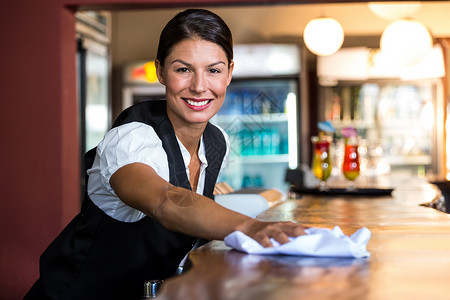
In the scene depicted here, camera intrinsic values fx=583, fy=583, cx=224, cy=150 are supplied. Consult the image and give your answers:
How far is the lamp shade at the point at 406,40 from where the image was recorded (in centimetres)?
448

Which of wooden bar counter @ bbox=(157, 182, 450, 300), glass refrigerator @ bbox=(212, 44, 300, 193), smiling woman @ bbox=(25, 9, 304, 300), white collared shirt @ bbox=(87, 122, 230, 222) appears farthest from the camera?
glass refrigerator @ bbox=(212, 44, 300, 193)

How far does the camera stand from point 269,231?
93 centimetres

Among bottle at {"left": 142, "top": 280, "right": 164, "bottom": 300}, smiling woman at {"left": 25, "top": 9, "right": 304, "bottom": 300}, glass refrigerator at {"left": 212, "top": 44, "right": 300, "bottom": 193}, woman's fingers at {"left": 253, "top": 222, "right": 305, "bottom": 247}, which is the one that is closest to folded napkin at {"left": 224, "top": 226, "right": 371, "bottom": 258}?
woman's fingers at {"left": 253, "top": 222, "right": 305, "bottom": 247}

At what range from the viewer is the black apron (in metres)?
1.36

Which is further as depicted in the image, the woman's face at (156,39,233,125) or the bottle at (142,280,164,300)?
the woman's face at (156,39,233,125)

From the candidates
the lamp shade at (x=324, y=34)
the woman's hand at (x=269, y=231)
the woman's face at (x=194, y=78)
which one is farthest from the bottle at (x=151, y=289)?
the lamp shade at (x=324, y=34)

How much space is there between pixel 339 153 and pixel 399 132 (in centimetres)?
128

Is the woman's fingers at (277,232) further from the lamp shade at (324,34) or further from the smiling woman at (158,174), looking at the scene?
the lamp shade at (324,34)

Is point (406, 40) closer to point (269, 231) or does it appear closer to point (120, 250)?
point (120, 250)

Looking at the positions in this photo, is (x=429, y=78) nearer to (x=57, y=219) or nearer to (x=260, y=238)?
(x=57, y=219)

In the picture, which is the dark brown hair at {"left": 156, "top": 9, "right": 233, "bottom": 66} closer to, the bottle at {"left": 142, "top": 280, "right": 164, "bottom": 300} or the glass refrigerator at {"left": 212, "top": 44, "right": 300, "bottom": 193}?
the bottle at {"left": 142, "top": 280, "right": 164, "bottom": 300}

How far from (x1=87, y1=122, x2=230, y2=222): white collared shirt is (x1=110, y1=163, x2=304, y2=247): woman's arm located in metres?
0.05

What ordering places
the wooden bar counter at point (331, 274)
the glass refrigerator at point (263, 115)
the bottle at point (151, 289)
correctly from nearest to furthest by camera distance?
the wooden bar counter at point (331, 274) → the bottle at point (151, 289) → the glass refrigerator at point (263, 115)

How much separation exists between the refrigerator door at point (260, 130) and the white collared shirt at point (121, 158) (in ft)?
14.4
